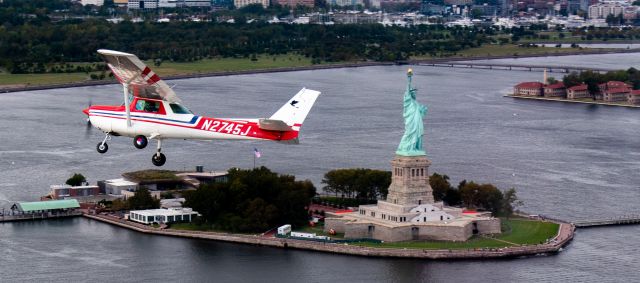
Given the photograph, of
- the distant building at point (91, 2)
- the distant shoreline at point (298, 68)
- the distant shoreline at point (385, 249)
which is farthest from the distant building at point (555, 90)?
the distant building at point (91, 2)

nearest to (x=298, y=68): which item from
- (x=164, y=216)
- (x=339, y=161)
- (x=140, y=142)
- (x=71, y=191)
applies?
(x=339, y=161)

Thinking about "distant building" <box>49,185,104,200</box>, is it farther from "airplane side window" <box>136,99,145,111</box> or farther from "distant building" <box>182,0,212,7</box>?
"distant building" <box>182,0,212,7</box>

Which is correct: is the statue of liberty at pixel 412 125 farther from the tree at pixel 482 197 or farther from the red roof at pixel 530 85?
the red roof at pixel 530 85

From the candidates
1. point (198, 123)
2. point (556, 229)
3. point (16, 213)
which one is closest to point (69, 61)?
point (16, 213)

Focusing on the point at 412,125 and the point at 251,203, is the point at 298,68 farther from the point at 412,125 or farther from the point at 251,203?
the point at 412,125

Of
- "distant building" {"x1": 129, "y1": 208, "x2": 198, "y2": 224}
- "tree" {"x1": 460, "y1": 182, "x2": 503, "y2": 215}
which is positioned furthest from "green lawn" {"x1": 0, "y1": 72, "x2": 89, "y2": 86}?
"tree" {"x1": 460, "y1": 182, "x2": 503, "y2": 215}
